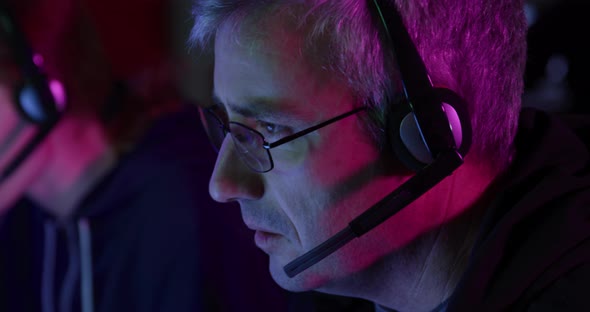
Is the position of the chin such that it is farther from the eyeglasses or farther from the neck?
the neck

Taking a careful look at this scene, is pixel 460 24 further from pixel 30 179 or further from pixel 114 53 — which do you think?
pixel 114 53

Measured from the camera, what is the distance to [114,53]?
3.25 metres

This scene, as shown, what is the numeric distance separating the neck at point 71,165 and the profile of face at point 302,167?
0.71 metres

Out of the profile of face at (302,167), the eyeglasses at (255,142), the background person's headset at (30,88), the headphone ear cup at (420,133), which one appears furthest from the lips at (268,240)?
the background person's headset at (30,88)

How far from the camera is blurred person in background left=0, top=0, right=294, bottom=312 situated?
4.76 ft

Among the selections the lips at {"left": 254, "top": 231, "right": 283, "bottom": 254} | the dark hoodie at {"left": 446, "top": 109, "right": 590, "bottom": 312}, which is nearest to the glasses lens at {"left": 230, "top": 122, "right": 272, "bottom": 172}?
the lips at {"left": 254, "top": 231, "right": 283, "bottom": 254}

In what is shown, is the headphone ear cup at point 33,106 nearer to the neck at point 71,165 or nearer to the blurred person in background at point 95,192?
the blurred person in background at point 95,192

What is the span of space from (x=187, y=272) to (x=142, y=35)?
209 centimetres

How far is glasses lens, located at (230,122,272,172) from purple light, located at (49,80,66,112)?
1.96 feet

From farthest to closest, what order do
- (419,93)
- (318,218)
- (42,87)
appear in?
(42,87) < (318,218) < (419,93)

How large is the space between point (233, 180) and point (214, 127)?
13 cm

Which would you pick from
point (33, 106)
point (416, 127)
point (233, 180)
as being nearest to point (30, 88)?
point (33, 106)

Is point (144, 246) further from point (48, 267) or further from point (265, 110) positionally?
point (265, 110)

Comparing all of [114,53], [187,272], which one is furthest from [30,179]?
[114,53]
